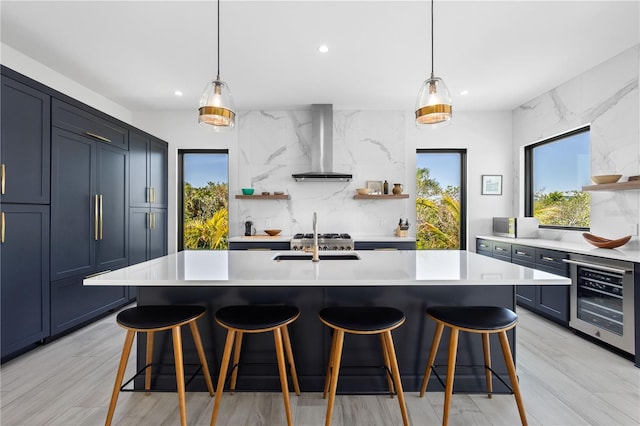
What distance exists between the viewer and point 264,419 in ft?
5.90

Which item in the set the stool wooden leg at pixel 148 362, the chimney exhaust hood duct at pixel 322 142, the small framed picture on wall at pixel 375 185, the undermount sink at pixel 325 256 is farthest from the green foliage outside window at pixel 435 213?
the stool wooden leg at pixel 148 362

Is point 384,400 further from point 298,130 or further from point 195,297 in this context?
point 298,130

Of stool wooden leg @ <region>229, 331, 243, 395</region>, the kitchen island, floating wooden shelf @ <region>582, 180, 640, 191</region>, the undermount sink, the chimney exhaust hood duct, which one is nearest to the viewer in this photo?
stool wooden leg @ <region>229, 331, 243, 395</region>

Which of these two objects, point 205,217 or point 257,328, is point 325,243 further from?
point 257,328

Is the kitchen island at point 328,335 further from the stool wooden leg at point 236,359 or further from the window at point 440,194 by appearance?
the window at point 440,194

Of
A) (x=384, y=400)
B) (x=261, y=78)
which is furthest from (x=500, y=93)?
(x=384, y=400)

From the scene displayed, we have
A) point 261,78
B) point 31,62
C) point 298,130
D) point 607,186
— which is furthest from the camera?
point 298,130

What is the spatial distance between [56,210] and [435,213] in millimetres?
4748

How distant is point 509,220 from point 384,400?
11.2ft

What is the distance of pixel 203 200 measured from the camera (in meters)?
4.90

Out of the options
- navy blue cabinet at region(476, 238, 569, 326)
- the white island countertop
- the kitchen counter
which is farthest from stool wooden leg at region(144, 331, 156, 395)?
navy blue cabinet at region(476, 238, 569, 326)

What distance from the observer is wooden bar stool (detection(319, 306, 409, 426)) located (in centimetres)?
160

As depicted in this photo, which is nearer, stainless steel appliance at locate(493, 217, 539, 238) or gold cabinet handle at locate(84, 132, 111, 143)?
gold cabinet handle at locate(84, 132, 111, 143)

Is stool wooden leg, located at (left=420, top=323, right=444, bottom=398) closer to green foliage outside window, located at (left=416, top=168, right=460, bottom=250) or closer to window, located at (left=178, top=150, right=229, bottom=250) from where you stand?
green foliage outside window, located at (left=416, top=168, right=460, bottom=250)
